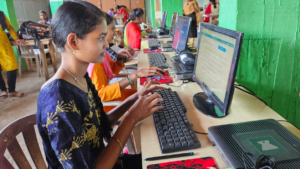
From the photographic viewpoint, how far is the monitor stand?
857 millimetres

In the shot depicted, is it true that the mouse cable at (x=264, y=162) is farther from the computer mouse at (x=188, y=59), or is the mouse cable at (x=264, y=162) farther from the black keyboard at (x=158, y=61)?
the black keyboard at (x=158, y=61)

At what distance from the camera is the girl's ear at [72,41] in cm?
70

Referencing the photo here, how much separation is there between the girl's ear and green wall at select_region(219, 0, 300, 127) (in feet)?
2.67

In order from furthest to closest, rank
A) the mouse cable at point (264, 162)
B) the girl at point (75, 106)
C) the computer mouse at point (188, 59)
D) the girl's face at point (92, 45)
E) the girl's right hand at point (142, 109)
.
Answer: the computer mouse at point (188, 59), the girl's right hand at point (142, 109), the girl's face at point (92, 45), the girl at point (75, 106), the mouse cable at point (264, 162)

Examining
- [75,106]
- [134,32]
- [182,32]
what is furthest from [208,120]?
[134,32]

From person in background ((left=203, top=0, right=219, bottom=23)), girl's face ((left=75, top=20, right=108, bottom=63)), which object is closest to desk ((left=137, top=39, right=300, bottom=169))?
girl's face ((left=75, top=20, right=108, bottom=63))

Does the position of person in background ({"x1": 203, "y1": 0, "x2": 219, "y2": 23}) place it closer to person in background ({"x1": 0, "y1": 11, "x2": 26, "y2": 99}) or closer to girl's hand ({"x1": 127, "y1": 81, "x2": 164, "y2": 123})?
person in background ({"x1": 0, "y1": 11, "x2": 26, "y2": 99})

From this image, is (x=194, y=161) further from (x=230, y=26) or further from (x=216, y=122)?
(x=230, y=26)

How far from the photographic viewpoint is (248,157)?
55 centimetres

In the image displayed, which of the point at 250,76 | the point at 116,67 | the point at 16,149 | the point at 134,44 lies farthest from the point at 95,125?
the point at 134,44

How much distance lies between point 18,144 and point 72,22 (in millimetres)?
535

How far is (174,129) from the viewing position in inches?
29.0

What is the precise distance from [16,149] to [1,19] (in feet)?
10.2

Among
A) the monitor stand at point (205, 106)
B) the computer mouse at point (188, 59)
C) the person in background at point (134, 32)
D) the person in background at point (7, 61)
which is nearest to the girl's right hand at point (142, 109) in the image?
the monitor stand at point (205, 106)
